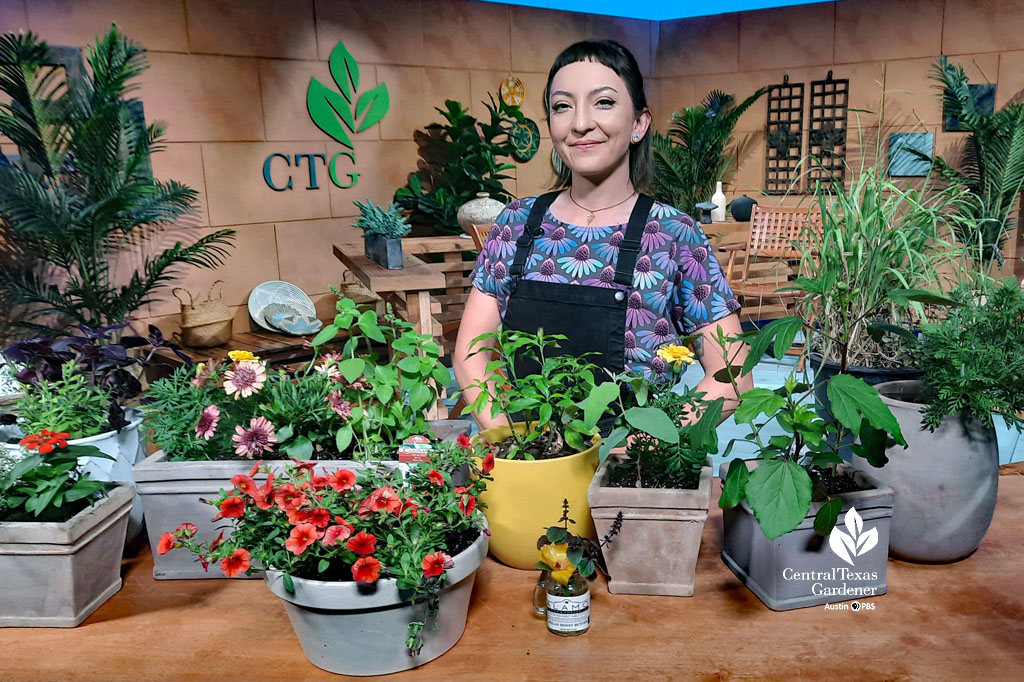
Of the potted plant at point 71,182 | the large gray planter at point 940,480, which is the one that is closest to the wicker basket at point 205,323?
the potted plant at point 71,182

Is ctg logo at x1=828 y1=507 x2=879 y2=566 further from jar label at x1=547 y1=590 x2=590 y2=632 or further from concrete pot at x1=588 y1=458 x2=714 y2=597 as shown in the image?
jar label at x1=547 y1=590 x2=590 y2=632

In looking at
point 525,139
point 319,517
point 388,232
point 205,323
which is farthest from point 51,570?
point 525,139

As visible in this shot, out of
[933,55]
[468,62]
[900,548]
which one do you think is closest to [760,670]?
[900,548]

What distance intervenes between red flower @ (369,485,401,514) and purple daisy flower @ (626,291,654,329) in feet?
2.90

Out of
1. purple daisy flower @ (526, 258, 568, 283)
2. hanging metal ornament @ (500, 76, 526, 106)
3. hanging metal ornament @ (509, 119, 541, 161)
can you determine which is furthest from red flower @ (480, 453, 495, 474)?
hanging metal ornament @ (500, 76, 526, 106)

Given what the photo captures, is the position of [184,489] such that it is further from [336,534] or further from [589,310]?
[589,310]

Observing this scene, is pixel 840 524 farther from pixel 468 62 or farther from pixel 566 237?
pixel 468 62

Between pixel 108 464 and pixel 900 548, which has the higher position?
pixel 108 464

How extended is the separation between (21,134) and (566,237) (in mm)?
3649

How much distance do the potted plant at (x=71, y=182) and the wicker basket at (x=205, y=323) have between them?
432 millimetres

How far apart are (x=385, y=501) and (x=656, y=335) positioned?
0.92 meters

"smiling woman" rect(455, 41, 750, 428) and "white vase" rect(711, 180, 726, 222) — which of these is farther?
"white vase" rect(711, 180, 726, 222)

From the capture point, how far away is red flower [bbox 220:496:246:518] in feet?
3.05

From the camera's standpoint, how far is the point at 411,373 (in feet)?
3.76
